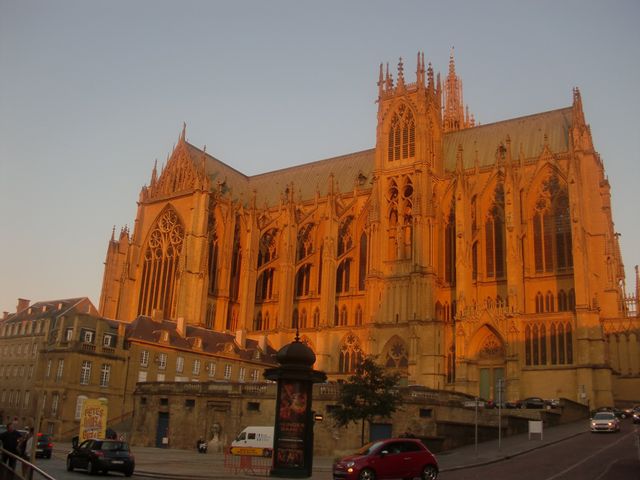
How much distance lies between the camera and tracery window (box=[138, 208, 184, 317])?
7219 cm

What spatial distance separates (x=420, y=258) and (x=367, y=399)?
2571 cm

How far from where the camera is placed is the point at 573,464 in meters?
24.5

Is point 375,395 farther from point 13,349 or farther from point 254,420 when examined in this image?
point 13,349

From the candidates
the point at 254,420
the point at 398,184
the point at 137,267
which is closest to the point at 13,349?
the point at 137,267

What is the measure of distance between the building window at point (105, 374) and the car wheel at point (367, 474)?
33.7 metres

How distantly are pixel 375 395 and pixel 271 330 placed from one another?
117ft

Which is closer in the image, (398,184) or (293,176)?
(398,184)

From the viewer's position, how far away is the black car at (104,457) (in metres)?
23.3

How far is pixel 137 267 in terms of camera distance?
74312 mm

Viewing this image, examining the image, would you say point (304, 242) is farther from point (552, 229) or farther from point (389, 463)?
point (389, 463)

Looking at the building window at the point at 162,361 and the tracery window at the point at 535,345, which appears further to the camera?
the building window at the point at 162,361

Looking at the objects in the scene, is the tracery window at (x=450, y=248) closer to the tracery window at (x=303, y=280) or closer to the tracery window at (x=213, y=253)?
the tracery window at (x=303, y=280)

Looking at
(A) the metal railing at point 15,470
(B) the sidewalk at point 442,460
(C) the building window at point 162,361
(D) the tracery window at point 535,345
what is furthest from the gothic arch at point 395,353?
(A) the metal railing at point 15,470

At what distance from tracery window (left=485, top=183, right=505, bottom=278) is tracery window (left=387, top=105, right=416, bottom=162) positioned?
858cm
